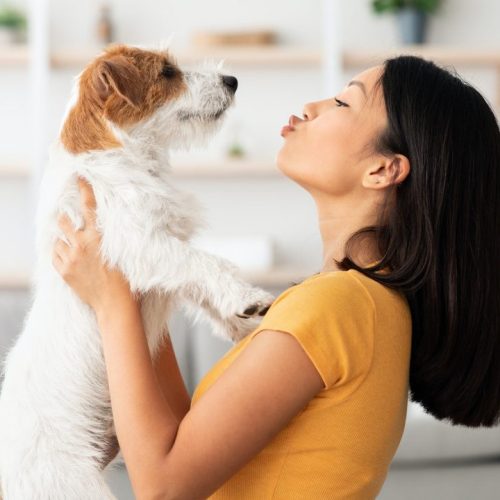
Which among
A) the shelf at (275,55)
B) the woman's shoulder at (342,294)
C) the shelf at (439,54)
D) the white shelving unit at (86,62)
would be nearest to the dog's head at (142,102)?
the woman's shoulder at (342,294)

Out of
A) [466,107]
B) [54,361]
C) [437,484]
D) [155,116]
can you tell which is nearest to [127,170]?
[155,116]

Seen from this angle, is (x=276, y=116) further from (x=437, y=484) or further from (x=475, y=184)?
(x=475, y=184)

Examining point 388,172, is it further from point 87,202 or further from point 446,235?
point 87,202

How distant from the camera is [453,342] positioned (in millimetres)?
1274

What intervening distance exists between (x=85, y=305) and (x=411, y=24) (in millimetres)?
3765

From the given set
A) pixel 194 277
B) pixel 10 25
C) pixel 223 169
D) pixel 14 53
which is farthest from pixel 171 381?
pixel 10 25

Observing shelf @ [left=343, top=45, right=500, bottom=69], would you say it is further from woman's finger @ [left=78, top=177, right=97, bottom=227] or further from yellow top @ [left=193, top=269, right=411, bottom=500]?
yellow top @ [left=193, top=269, right=411, bottom=500]

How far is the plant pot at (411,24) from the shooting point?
15.3 feet

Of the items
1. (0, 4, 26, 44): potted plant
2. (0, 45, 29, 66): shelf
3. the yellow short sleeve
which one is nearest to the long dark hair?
the yellow short sleeve

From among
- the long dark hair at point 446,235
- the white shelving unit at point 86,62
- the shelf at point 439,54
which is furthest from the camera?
the shelf at point 439,54

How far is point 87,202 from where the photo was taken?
4.70ft

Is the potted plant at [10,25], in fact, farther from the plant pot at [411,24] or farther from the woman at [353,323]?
the woman at [353,323]

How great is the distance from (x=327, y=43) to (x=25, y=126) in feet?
6.05

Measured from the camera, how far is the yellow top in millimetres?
1121
